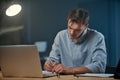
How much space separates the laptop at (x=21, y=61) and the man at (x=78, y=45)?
523 millimetres

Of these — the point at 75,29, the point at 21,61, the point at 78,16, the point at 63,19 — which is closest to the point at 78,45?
the point at 75,29

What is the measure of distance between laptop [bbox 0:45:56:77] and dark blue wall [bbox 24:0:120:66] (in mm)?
1864

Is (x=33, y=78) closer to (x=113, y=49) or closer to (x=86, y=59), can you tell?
(x=86, y=59)

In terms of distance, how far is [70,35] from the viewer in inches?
98.6

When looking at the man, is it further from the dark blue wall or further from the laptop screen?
the dark blue wall

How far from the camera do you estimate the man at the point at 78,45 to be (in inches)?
93.7

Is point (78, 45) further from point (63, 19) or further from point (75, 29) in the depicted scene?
point (63, 19)

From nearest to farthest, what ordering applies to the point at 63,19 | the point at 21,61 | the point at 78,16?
the point at 21,61 → the point at 78,16 → the point at 63,19

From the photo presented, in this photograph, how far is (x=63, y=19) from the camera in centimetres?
380

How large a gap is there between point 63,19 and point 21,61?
82.5 inches

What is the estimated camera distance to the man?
7.80 feet

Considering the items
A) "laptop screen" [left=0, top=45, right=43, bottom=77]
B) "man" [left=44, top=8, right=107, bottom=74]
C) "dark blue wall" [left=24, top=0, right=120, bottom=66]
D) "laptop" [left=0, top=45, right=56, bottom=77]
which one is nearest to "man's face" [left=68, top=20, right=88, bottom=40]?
"man" [left=44, top=8, right=107, bottom=74]

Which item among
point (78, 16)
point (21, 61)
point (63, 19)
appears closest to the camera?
point (21, 61)

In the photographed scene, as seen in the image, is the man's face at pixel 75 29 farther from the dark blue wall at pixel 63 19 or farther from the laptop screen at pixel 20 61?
the dark blue wall at pixel 63 19
